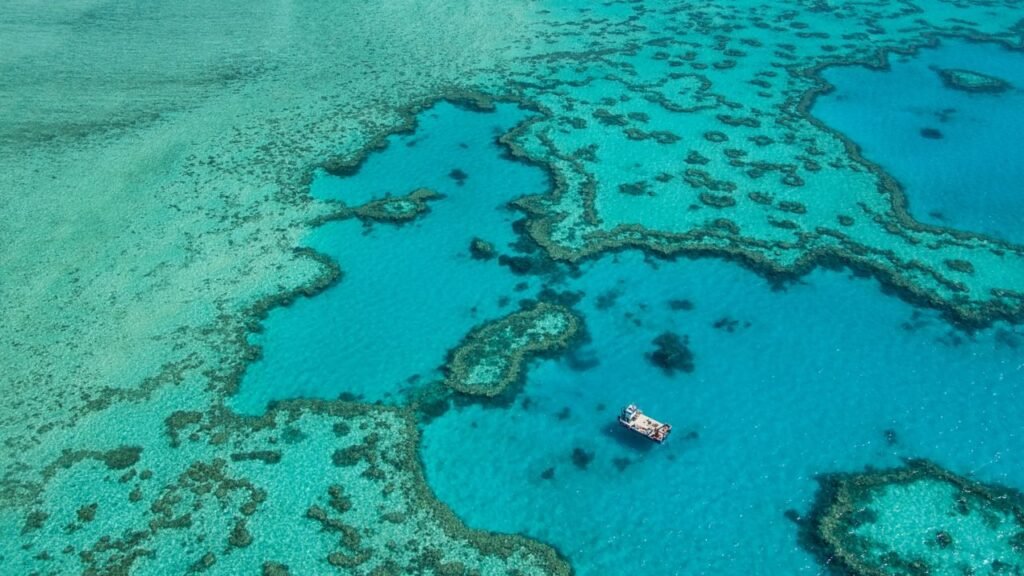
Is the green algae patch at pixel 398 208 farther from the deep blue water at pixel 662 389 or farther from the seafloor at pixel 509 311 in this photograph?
the deep blue water at pixel 662 389

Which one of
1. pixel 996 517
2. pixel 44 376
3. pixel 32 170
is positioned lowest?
pixel 996 517

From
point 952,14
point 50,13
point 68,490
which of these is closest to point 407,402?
point 68,490

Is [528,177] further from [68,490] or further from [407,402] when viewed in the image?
[68,490]

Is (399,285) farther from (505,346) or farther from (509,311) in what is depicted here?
(505,346)

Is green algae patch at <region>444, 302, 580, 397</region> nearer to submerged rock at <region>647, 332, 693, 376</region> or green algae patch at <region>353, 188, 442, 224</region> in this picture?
submerged rock at <region>647, 332, 693, 376</region>

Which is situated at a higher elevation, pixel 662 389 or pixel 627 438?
pixel 662 389

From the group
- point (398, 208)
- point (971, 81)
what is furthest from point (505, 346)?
point (971, 81)
